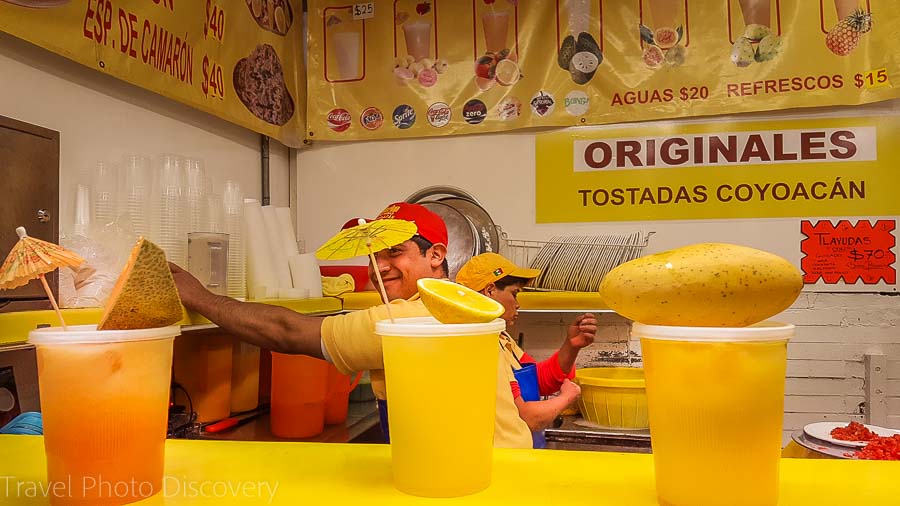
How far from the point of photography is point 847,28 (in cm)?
296

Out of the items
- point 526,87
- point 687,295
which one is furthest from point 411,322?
point 526,87

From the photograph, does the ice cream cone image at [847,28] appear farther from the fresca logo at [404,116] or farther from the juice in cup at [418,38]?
the fresca logo at [404,116]

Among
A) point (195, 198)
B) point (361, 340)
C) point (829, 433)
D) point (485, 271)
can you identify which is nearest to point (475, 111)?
point (485, 271)

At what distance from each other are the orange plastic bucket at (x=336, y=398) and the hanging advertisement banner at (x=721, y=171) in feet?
4.47

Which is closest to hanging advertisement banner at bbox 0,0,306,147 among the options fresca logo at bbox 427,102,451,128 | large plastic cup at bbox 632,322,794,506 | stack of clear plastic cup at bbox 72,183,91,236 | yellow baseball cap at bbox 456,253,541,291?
stack of clear plastic cup at bbox 72,183,91,236

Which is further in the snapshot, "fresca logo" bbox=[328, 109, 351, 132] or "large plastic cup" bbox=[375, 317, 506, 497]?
"fresca logo" bbox=[328, 109, 351, 132]

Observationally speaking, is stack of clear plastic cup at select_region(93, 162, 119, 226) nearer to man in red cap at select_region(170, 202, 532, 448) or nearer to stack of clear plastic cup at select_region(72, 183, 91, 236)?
stack of clear plastic cup at select_region(72, 183, 91, 236)

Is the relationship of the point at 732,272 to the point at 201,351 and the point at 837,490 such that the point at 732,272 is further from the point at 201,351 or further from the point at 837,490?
the point at 201,351

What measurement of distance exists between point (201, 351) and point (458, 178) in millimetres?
1756

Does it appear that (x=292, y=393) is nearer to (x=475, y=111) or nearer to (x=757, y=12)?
(x=475, y=111)

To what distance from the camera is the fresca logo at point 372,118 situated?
11.5 feet

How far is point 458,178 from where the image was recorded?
3.51 meters

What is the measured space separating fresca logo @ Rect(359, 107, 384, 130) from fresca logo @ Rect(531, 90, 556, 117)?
0.83 m

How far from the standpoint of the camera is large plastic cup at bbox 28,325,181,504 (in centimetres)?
71
